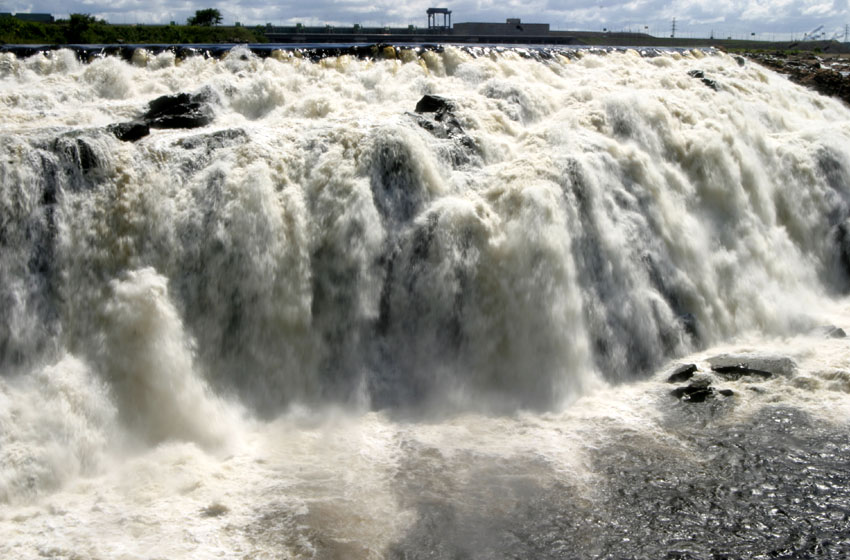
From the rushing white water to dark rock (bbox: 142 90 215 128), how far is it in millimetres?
625

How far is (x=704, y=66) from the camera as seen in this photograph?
24.3 metres

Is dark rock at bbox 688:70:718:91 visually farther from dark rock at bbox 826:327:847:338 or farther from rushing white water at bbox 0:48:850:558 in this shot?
dark rock at bbox 826:327:847:338

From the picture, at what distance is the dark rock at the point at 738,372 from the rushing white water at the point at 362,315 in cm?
24

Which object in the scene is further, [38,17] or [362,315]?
[38,17]

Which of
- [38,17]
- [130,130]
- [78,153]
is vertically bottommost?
[78,153]

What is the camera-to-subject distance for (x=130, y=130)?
13688 mm

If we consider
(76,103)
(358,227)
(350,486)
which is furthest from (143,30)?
(350,486)

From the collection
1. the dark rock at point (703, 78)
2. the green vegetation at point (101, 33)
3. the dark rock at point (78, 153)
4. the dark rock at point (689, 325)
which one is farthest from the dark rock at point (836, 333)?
the green vegetation at point (101, 33)

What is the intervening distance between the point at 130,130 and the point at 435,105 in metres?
6.10

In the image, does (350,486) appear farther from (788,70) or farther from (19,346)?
(788,70)

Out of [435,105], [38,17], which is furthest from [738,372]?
[38,17]

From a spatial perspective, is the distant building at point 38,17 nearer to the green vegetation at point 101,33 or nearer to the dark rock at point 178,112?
the green vegetation at point 101,33

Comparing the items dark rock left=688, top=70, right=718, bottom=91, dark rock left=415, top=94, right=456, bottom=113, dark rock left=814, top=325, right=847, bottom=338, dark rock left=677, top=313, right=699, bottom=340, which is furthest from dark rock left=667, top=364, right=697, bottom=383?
dark rock left=688, top=70, right=718, bottom=91

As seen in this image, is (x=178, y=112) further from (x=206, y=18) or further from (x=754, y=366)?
(x=206, y=18)
